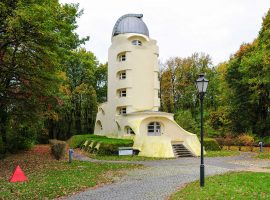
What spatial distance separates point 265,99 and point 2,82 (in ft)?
106

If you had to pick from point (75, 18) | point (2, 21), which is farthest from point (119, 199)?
point (75, 18)

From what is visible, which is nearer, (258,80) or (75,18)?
(75,18)

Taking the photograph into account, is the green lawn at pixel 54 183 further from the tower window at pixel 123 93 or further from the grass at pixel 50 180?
the tower window at pixel 123 93

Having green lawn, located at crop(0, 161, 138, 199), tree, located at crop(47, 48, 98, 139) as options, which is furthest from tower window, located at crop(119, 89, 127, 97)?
green lawn, located at crop(0, 161, 138, 199)

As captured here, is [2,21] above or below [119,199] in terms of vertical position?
above

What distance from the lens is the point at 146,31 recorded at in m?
34.4

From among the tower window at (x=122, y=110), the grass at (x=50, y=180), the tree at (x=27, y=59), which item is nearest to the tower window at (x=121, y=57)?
the tower window at (x=122, y=110)

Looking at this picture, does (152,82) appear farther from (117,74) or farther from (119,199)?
(119,199)

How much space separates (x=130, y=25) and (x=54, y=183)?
24.3m

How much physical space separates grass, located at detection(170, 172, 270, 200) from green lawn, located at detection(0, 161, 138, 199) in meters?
4.28

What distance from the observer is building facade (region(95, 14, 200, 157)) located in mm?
29005

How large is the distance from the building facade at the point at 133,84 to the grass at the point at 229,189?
1539cm

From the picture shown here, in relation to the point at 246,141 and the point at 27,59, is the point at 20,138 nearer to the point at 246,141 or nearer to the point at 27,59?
the point at 27,59

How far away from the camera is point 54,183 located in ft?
42.2
